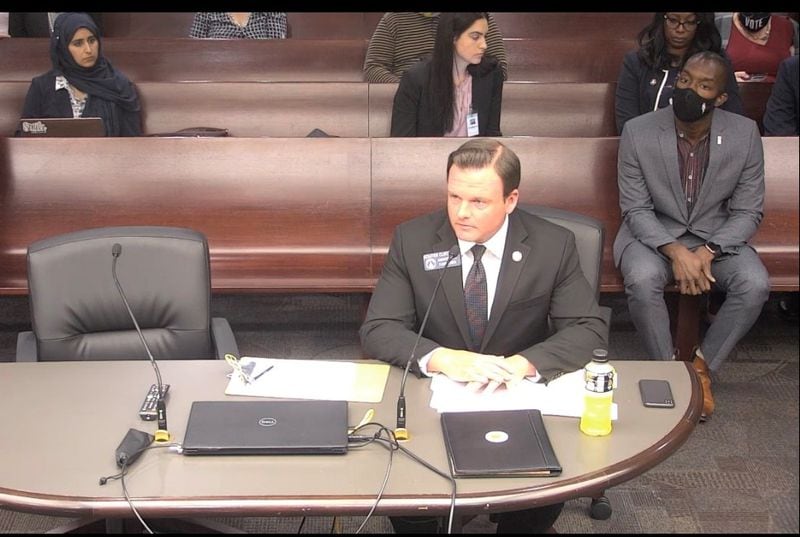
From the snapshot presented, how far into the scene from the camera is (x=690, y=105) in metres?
3.43

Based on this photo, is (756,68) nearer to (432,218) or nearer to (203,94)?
(203,94)

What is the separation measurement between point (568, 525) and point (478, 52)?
6.62 ft

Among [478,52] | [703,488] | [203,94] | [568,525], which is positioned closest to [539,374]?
[568,525]

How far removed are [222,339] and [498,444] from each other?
102 centimetres

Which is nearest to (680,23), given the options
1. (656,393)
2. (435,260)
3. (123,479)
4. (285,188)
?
(285,188)

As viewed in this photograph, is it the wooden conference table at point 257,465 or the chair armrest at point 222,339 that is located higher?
the wooden conference table at point 257,465

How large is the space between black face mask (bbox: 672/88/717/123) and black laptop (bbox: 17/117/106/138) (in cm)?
232

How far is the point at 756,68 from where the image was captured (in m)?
5.12

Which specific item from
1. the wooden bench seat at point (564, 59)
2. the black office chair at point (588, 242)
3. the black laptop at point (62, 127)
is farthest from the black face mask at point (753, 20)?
the black laptop at point (62, 127)

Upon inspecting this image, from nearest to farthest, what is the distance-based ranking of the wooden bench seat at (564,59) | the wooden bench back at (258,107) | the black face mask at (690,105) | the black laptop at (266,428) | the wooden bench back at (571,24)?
1. the black laptop at (266,428)
2. the black face mask at (690,105)
3. the wooden bench back at (258,107)
4. the wooden bench seat at (564,59)
5. the wooden bench back at (571,24)

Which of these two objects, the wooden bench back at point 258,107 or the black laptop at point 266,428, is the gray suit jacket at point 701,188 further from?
the black laptop at point 266,428

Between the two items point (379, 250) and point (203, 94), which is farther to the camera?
point (203, 94)

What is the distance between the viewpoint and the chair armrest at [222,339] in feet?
8.30

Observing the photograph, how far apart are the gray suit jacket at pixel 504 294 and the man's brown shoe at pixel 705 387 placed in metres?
1.01
